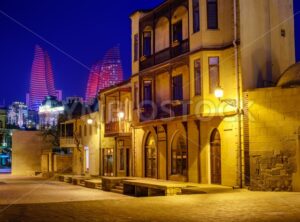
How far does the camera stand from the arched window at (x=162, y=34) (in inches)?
1123

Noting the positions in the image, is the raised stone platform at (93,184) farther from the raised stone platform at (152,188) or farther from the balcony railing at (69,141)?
the balcony railing at (69,141)

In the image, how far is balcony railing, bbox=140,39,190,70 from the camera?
25.5 metres

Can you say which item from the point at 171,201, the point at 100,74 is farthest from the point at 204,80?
the point at 100,74

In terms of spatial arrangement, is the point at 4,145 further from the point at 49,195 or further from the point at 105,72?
the point at 49,195

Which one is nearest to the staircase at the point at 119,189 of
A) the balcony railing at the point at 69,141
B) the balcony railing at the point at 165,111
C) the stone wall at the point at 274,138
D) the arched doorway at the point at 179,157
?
the arched doorway at the point at 179,157

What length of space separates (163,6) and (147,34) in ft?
10.0

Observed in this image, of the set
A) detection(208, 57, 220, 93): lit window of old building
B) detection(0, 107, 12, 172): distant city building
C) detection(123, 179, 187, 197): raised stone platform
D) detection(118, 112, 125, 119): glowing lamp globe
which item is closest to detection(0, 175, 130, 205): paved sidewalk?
detection(123, 179, 187, 197): raised stone platform

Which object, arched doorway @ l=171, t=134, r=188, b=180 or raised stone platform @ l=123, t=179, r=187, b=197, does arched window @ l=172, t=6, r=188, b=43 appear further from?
raised stone platform @ l=123, t=179, r=187, b=197

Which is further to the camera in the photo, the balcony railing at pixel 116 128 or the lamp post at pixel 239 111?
the balcony railing at pixel 116 128

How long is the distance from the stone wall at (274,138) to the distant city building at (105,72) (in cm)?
10661

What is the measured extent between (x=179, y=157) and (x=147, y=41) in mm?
8101

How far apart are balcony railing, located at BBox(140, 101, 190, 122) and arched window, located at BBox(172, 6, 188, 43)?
3605 millimetres

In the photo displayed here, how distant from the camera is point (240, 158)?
2128 cm

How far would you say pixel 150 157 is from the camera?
29.7m
